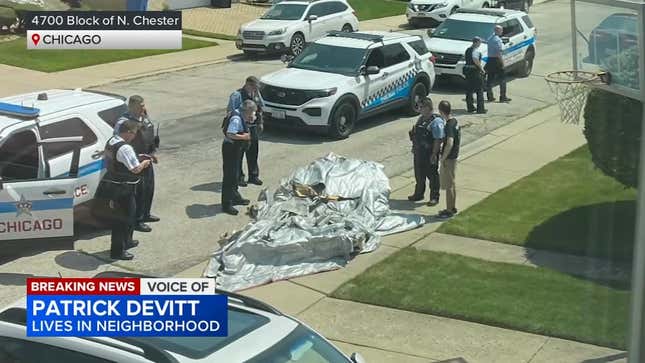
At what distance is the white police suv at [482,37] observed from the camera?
23203 mm

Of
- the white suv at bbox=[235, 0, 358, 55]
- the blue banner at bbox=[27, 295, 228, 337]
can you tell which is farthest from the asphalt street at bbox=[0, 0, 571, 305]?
the blue banner at bbox=[27, 295, 228, 337]

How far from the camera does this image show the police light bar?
12195 millimetres

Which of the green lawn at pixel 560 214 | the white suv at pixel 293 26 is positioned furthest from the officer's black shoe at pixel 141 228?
the white suv at pixel 293 26

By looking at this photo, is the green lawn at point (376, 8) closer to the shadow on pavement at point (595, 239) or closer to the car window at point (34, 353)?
the shadow on pavement at point (595, 239)

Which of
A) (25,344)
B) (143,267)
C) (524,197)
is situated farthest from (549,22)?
(25,344)

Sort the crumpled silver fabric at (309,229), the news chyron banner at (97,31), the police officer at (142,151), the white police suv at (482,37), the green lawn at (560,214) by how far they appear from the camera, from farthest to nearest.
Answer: the news chyron banner at (97,31), the white police suv at (482,37), the police officer at (142,151), the crumpled silver fabric at (309,229), the green lawn at (560,214)

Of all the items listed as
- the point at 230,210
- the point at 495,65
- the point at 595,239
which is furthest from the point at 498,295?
the point at 495,65

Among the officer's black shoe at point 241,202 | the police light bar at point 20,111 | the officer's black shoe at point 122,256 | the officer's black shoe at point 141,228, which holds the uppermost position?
the police light bar at point 20,111

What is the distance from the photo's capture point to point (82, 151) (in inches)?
493

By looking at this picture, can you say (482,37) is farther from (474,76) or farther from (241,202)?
(241,202)

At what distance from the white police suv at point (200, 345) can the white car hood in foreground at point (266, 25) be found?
21.5 meters

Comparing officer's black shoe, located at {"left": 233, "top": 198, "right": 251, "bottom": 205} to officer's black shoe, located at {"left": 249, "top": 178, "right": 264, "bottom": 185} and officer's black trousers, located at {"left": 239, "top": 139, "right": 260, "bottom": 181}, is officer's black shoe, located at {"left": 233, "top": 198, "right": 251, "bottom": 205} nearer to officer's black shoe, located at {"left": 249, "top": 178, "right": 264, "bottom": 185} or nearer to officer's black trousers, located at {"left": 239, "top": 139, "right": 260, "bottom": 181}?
officer's black trousers, located at {"left": 239, "top": 139, "right": 260, "bottom": 181}

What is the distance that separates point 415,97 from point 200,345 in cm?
1545

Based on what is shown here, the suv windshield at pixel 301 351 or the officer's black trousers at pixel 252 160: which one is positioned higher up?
the suv windshield at pixel 301 351
